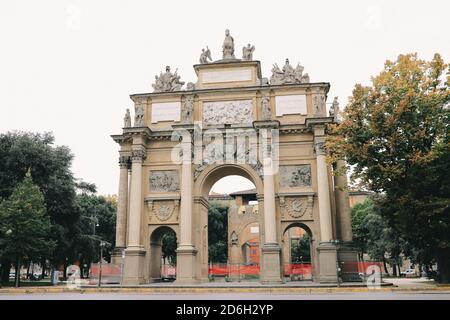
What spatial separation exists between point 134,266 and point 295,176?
41.6ft

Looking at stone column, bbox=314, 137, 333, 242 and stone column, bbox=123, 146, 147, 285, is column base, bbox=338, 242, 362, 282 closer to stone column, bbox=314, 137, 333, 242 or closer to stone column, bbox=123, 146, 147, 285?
stone column, bbox=314, 137, 333, 242

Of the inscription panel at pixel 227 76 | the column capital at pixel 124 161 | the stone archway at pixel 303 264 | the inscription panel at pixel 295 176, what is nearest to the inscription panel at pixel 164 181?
the column capital at pixel 124 161

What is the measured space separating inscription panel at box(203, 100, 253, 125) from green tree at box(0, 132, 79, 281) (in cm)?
1316

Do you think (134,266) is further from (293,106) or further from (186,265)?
(293,106)

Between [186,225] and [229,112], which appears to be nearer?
[186,225]

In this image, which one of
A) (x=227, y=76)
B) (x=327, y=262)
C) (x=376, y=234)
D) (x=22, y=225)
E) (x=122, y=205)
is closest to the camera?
(x=327, y=262)

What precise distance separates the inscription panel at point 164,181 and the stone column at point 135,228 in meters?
1.10

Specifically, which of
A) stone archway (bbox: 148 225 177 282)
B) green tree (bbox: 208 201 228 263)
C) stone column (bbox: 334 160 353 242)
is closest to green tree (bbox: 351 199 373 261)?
green tree (bbox: 208 201 228 263)

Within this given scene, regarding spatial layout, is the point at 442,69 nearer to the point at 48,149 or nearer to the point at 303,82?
the point at 303,82

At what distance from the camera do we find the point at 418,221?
24078 mm

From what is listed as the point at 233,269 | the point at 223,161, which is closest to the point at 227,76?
the point at 223,161

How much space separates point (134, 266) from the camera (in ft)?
97.8

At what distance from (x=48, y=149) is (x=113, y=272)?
39.4 feet

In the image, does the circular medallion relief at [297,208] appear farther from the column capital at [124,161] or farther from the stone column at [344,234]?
the column capital at [124,161]
